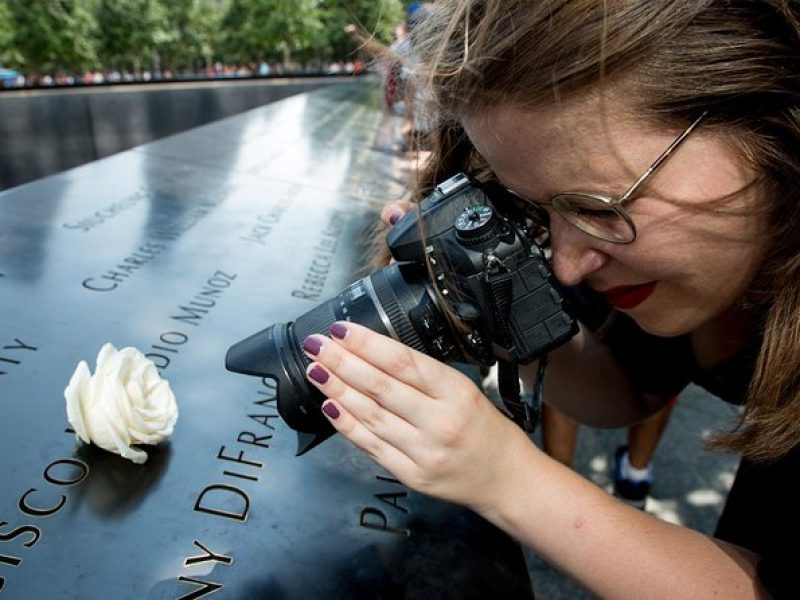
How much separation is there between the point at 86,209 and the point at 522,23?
1.77 meters

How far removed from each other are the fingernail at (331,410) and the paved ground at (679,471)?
1.25 metres

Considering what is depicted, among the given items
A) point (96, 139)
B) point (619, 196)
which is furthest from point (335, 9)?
point (619, 196)

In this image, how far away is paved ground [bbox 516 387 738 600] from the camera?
2.14 metres

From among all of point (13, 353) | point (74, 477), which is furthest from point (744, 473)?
point (13, 353)

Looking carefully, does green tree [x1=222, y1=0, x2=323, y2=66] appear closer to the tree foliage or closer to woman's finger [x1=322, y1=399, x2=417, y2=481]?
the tree foliage

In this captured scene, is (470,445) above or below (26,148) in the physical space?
above

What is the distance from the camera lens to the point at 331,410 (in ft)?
2.81

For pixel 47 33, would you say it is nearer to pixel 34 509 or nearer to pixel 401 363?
pixel 34 509

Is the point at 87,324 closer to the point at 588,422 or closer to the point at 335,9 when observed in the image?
the point at 588,422

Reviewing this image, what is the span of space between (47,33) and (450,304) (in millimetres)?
14423

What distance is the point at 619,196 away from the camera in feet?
2.80

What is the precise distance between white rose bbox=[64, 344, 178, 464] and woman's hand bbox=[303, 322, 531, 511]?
380 mm

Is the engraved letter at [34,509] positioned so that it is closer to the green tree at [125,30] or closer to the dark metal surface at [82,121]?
the dark metal surface at [82,121]

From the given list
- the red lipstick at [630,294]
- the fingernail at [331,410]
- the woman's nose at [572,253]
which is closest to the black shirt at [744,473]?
the red lipstick at [630,294]
